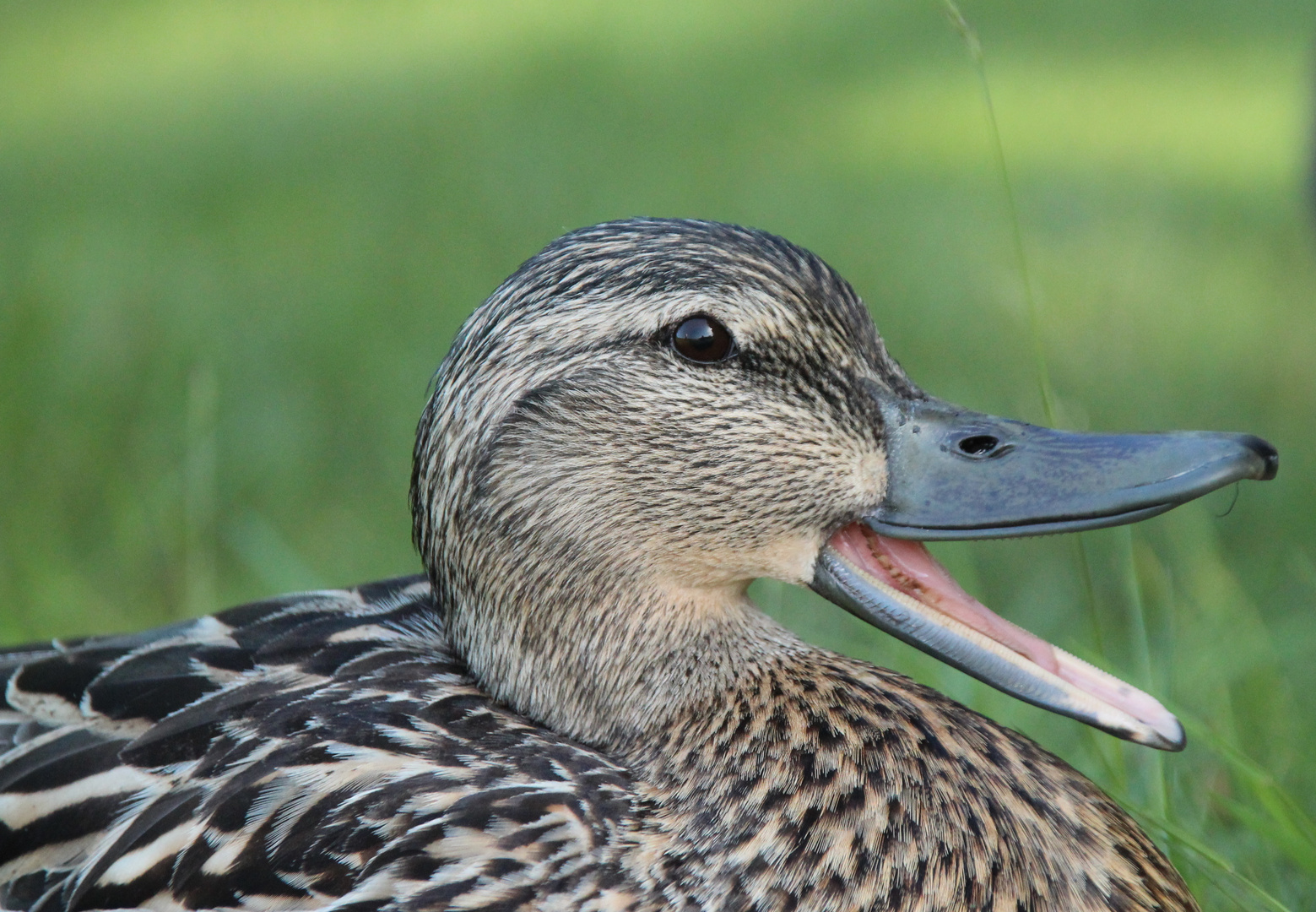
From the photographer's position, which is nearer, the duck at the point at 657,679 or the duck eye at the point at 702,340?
the duck at the point at 657,679

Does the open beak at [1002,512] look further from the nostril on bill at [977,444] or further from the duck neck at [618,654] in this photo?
the duck neck at [618,654]

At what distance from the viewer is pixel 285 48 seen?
9.27m

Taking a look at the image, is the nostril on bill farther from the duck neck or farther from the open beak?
the duck neck

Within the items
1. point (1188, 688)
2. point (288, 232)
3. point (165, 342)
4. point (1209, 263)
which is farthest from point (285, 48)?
point (1188, 688)

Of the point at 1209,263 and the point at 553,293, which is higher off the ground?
the point at 553,293

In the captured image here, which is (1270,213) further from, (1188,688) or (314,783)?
(314,783)

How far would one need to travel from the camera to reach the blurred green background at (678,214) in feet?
12.1

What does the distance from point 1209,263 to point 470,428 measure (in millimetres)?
4907

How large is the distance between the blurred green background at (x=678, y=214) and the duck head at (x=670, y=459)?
603 millimetres

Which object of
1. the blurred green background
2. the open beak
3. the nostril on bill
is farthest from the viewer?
the blurred green background

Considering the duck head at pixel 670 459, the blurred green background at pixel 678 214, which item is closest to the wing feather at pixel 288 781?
the duck head at pixel 670 459

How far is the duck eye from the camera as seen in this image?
7.16ft

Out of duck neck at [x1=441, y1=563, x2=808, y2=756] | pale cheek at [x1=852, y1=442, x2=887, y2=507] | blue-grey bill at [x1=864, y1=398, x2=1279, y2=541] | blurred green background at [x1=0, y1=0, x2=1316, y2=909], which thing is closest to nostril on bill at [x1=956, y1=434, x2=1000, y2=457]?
blue-grey bill at [x1=864, y1=398, x2=1279, y2=541]

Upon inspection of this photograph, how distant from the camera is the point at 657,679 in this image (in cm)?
223
